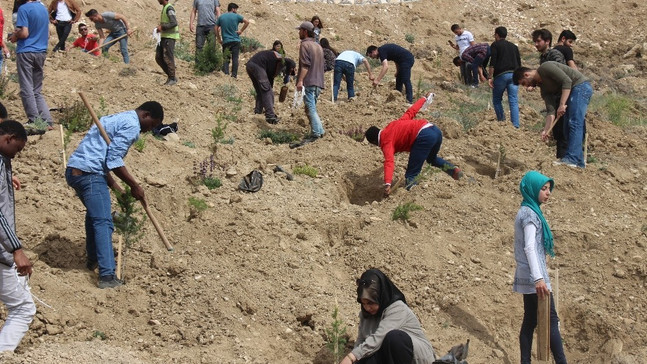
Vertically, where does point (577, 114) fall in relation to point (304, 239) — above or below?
above

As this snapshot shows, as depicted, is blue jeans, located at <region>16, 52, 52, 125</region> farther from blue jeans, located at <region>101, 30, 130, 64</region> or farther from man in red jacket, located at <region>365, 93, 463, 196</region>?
blue jeans, located at <region>101, 30, 130, 64</region>

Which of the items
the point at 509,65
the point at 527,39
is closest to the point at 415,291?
the point at 509,65

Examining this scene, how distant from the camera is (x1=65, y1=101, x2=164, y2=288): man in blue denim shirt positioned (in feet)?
23.6

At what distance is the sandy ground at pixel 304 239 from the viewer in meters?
7.14

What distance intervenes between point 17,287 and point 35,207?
8.64ft

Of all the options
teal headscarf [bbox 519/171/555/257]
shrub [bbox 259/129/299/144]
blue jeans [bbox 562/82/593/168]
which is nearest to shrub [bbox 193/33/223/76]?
shrub [bbox 259/129/299/144]

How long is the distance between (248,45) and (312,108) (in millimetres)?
6656

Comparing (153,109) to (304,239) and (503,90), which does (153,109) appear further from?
(503,90)

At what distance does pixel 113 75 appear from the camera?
12648 millimetres

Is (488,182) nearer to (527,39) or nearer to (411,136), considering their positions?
(411,136)

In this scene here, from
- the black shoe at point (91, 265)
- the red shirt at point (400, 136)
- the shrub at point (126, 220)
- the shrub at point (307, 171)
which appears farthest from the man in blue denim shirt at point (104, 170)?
the red shirt at point (400, 136)

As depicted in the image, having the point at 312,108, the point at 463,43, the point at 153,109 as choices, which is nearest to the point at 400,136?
the point at 312,108

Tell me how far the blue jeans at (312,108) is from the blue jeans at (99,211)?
450cm

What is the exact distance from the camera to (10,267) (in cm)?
577
